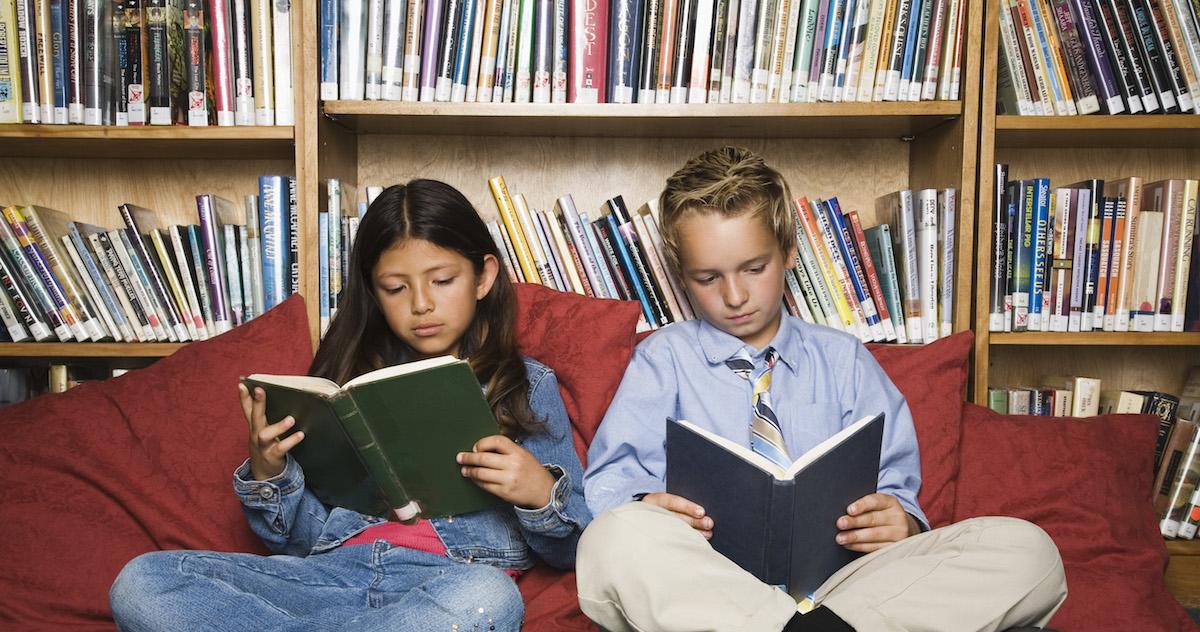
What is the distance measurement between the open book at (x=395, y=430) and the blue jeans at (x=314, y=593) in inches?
3.5

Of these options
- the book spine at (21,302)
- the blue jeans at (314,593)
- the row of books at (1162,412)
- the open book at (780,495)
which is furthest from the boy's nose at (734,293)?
the book spine at (21,302)

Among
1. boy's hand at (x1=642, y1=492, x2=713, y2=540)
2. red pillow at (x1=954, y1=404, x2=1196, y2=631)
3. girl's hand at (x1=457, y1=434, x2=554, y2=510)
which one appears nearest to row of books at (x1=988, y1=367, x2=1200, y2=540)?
red pillow at (x1=954, y1=404, x2=1196, y2=631)

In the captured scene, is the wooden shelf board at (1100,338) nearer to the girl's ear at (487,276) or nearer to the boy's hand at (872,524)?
the boy's hand at (872,524)

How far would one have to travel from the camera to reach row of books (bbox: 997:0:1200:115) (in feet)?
5.17

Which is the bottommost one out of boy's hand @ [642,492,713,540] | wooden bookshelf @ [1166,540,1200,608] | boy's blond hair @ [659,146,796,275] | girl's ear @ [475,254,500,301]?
wooden bookshelf @ [1166,540,1200,608]

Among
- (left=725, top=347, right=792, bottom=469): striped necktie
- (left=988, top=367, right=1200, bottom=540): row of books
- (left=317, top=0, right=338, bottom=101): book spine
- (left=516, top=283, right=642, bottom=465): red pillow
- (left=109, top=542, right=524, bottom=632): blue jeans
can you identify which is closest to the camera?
(left=109, top=542, right=524, bottom=632): blue jeans

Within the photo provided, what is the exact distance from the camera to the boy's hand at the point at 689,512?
43.0 inches

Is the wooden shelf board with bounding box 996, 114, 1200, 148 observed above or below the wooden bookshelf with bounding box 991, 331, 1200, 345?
above

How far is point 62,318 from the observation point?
1642mm

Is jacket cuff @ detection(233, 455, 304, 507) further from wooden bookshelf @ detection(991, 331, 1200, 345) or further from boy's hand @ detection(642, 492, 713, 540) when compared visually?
wooden bookshelf @ detection(991, 331, 1200, 345)

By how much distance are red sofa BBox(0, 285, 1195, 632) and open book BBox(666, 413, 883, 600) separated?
10.9 inches

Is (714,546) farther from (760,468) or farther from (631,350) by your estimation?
(631,350)

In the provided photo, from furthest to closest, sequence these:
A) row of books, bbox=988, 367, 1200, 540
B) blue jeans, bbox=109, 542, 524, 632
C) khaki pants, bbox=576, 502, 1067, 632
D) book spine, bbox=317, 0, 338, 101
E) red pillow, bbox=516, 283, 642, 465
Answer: row of books, bbox=988, 367, 1200, 540, book spine, bbox=317, 0, 338, 101, red pillow, bbox=516, 283, 642, 465, blue jeans, bbox=109, 542, 524, 632, khaki pants, bbox=576, 502, 1067, 632

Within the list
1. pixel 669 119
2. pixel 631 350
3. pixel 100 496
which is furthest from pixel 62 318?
pixel 669 119
